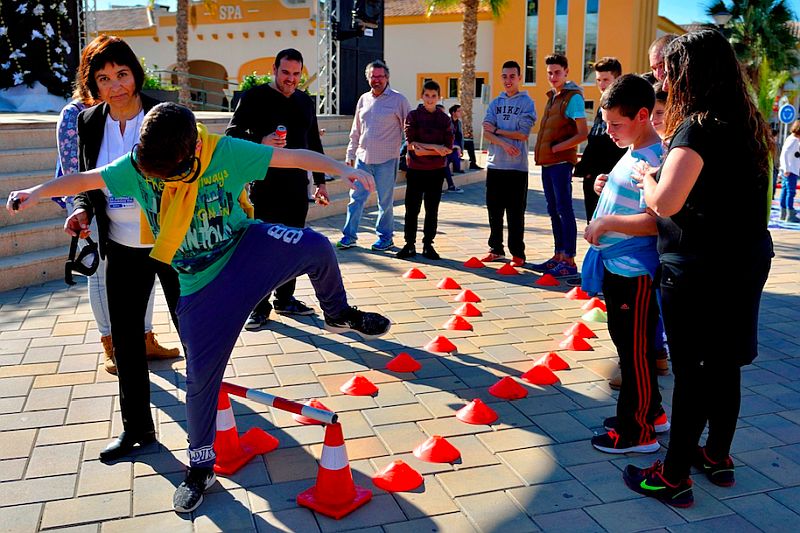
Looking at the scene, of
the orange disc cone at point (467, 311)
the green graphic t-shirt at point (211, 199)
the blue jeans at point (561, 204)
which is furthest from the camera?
the blue jeans at point (561, 204)

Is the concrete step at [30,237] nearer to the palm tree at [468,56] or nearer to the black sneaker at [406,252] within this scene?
the black sneaker at [406,252]

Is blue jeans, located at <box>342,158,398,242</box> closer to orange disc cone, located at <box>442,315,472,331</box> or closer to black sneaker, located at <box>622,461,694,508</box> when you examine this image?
orange disc cone, located at <box>442,315,472,331</box>

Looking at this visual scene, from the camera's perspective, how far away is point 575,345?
5.38m

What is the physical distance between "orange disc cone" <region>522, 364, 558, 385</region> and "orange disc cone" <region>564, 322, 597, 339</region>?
0.94 m

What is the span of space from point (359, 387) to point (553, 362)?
1.39m

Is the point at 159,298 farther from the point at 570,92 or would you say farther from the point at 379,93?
the point at 570,92

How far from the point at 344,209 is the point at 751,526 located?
9.19 metres

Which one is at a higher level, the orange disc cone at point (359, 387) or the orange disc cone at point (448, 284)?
the orange disc cone at point (448, 284)

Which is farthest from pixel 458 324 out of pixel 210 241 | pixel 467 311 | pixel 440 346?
pixel 210 241

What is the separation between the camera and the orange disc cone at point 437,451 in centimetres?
363

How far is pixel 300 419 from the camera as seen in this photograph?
4113 mm

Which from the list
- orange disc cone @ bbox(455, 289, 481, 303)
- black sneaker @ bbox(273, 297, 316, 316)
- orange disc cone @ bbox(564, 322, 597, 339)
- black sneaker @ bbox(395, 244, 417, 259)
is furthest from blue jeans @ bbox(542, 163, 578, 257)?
black sneaker @ bbox(273, 297, 316, 316)

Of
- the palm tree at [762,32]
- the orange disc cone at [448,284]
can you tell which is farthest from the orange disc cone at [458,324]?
the palm tree at [762,32]

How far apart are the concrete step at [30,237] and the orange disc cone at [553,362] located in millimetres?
5257
